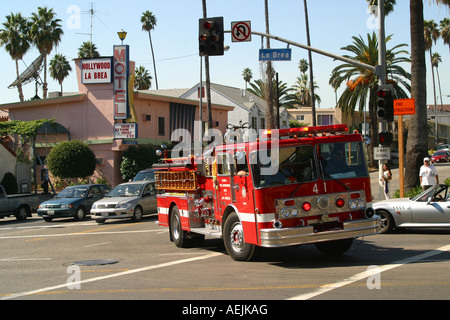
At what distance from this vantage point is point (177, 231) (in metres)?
14.5

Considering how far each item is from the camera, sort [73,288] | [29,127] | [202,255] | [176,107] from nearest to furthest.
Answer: [73,288], [202,255], [29,127], [176,107]

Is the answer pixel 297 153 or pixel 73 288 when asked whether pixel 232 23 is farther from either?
pixel 73 288

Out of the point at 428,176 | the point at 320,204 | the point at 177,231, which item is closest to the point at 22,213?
the point at 177,231

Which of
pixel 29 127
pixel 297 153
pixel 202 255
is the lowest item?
pixel 202 255

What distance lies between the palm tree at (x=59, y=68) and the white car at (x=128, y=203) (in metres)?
55.5

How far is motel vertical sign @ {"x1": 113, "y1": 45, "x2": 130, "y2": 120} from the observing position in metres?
40.1

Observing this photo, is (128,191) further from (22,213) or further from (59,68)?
(59,68)

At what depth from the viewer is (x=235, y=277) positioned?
973 centimetres

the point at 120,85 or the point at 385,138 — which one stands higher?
the point at 120,85

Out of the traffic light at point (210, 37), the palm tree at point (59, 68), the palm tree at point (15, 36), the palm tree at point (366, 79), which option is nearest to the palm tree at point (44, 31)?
the palm tree at point (15, 36)

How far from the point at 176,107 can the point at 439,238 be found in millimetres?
34688

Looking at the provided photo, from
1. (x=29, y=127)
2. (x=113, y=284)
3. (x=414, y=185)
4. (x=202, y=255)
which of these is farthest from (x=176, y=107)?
(x=113, y=284)

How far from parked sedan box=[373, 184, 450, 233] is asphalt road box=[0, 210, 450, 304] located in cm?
34

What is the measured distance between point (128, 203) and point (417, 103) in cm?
1142
